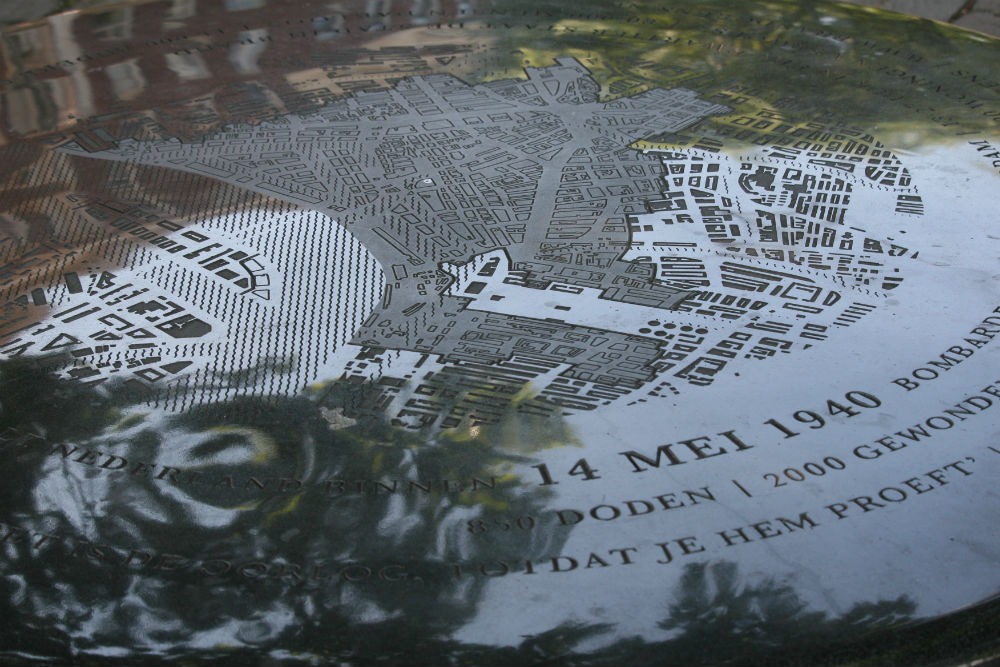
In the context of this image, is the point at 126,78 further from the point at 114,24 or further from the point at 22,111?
the point at 114,24

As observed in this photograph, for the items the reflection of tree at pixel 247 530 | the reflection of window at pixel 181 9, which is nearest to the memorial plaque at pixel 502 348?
the reflection of tree at pixel 247 530

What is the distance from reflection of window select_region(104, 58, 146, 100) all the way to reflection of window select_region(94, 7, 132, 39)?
0.34 metres

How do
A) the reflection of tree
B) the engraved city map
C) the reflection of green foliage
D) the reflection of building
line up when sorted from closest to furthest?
the reflection of tree < the engraved city map < the reflection of green foliage < the reflection of building

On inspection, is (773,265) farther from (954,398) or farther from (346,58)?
(346,58)

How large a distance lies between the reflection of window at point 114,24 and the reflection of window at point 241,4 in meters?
0.53

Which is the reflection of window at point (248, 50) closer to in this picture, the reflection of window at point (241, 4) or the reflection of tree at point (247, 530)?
the reflection of window at point (241, 4)

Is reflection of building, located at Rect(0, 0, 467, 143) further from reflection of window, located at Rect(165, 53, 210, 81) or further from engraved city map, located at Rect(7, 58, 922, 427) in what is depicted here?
engraved city map, located at Rect(7, 58, 922, 427)

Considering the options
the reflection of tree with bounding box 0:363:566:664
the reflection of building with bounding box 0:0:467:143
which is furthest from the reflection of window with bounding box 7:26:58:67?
the reflection of tree with bounding box 0:363:566:664

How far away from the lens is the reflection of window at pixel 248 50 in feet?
16.3

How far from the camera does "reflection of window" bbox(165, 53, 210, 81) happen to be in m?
4.90

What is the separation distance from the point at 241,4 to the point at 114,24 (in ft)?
2.24

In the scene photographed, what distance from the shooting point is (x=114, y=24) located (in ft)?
17.6

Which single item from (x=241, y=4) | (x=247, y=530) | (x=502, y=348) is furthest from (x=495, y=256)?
(x=241, y=4)

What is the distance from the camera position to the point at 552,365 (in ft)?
9.71
